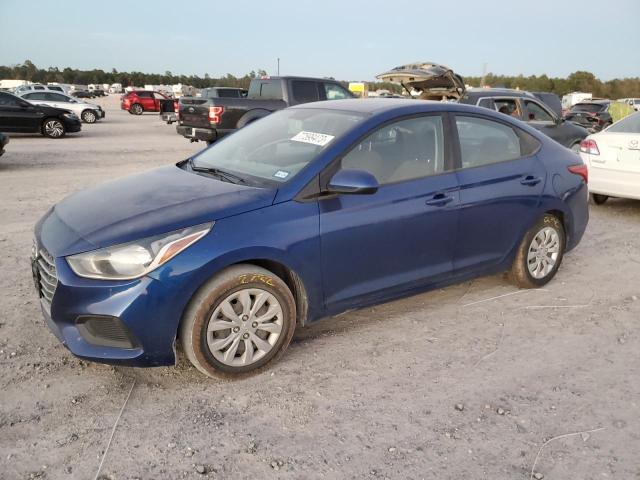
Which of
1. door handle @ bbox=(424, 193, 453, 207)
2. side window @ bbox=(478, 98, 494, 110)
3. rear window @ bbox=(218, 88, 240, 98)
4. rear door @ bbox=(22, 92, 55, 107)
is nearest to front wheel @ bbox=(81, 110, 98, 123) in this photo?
rear door @ bbox=(22, 92, 55, 107)

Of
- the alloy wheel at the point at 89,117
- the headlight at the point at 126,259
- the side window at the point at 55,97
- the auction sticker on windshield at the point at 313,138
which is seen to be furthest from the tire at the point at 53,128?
the headlight at the point at 126,259

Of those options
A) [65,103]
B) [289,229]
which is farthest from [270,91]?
[65,103]

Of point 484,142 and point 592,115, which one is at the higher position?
point 592,115

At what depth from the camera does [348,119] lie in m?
3.93

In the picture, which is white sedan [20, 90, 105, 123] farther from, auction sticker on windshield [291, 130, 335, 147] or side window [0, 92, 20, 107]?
auction sticker on windshield [291, 130, 335, 147]

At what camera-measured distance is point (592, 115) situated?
2203cm

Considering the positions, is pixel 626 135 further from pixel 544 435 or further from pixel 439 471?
pixel 439 471

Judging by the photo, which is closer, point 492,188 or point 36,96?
point 492,188

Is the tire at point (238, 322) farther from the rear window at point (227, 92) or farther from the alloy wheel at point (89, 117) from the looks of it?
the alloy wheel at point (89, 117)

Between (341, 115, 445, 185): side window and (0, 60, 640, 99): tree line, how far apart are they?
15214 mm

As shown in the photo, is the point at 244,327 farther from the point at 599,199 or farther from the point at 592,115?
the point at 592,115

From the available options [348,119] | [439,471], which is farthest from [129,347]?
[348,119]

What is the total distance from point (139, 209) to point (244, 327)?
941 millimetres

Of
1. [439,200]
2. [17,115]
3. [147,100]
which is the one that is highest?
[147,100]
